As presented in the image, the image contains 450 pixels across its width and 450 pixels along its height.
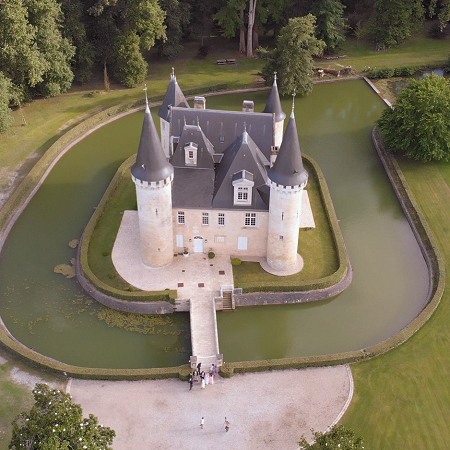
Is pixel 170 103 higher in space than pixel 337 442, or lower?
higher

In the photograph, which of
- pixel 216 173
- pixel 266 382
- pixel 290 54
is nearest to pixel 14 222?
pixel 216 173

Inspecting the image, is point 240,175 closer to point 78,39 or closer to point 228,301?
point 228,301

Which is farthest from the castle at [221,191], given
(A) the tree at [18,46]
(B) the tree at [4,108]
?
(A) the tree at [18,46]

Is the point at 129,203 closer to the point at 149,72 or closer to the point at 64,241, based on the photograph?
the point at 64,241

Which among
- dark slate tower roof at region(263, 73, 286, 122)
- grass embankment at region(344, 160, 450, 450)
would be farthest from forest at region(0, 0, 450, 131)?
grass embankment at region(344, 160, 450, 450)

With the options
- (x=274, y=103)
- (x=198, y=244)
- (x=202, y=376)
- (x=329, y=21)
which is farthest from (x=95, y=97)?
(x=202, y=376)
